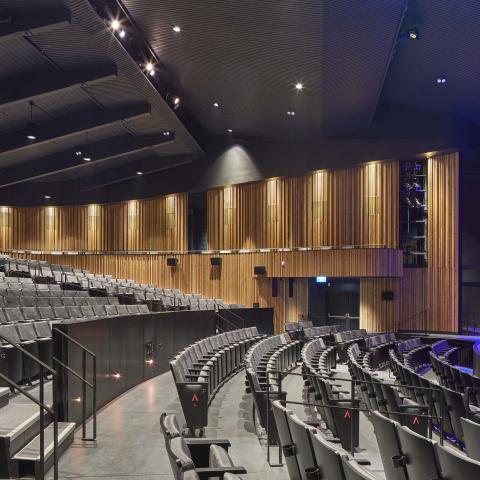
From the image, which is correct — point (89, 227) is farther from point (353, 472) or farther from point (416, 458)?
point (353, 472)

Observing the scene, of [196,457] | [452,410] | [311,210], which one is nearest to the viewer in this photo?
[196,457]

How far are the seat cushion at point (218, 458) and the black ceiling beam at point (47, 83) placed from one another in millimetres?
9637

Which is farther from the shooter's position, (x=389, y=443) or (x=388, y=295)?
(x=388, y=295)

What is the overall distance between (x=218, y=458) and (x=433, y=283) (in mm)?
12756

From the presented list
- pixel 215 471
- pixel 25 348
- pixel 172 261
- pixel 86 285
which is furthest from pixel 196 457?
pixel 172 261

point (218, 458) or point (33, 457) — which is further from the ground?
point (218, 458)

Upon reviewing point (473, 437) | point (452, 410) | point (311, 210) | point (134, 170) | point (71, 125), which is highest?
point (71, 125)

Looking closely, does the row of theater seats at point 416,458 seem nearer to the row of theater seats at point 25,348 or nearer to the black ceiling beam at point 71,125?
the row of theater seats at point 25,348

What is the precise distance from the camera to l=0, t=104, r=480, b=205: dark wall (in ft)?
48.1

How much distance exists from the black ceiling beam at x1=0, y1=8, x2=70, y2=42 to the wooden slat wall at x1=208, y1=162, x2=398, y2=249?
844cm

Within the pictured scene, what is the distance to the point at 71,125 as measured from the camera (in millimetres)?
14164

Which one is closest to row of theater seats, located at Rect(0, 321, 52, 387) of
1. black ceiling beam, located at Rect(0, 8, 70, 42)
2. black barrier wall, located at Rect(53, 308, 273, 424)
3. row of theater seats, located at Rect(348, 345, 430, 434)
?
black barrier wall, located at Rect(53, 308, 273, 424)

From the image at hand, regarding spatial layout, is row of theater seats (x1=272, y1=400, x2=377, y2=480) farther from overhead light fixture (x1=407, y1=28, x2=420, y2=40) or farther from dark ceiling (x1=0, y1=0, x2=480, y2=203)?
overhead light fixture (x1=407, y1=28, x2=420, y2=40)

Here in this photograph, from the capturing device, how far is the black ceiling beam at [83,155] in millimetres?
16484
